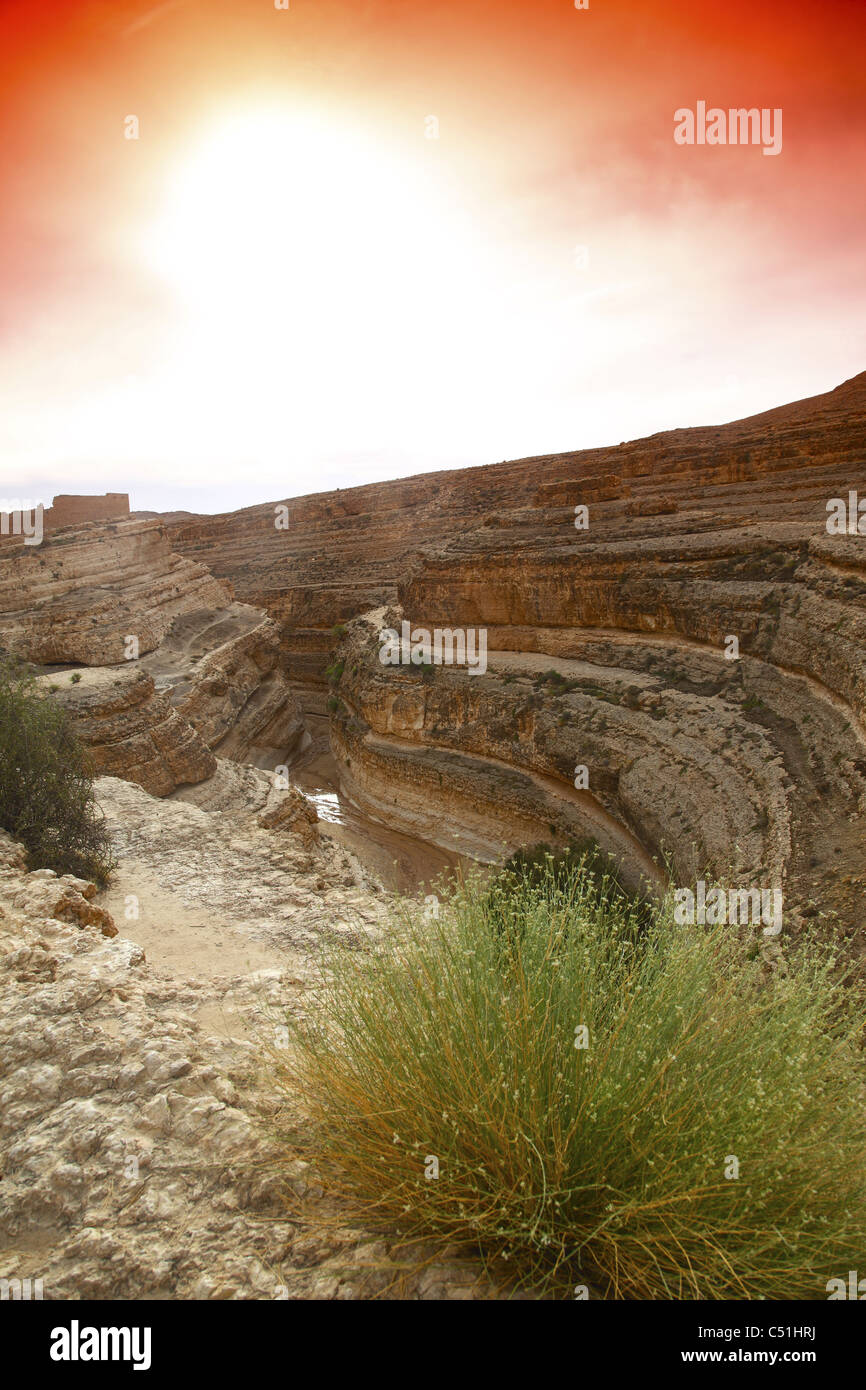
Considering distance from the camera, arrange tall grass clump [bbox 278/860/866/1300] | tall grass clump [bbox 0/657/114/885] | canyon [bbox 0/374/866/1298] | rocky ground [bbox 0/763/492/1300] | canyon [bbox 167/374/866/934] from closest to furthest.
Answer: tall grass clump [bbox 278/860/866/1300]
rocky ground [bbox 0/763/492/1300]
canyon [bbox 0/374/866/1298]
tall grass clump [bbox 0/657/114/885]
canyon [bbox 167/374/866/934]

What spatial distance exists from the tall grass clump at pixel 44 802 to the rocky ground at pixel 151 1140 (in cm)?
202

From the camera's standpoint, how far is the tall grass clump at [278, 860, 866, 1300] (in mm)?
2326

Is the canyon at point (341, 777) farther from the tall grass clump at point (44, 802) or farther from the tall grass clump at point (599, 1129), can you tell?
the tall grass clump at point (44, 802)

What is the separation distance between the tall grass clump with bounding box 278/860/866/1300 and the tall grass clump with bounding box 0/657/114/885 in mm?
5736

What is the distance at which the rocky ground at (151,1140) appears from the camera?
249cm

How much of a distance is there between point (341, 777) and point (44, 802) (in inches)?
567

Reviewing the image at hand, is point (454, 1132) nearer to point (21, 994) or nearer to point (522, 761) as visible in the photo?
point (21, 994)

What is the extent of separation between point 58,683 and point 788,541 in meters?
16.1

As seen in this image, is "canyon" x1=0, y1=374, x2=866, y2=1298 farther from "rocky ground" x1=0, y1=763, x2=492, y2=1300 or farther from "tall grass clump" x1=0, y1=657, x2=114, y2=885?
"tall grass clump" x1=0, y1=657, x2=114, y2=885

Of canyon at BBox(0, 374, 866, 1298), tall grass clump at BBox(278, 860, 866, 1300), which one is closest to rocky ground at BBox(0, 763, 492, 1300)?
canyon at BBox(0, 374, 866, 1298)

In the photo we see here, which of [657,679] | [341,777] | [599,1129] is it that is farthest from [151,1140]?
[341,777]

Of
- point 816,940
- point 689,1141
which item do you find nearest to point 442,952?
point 689,1141

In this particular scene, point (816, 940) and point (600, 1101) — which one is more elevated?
point (600, 1101)

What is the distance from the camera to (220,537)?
47.4 metres
